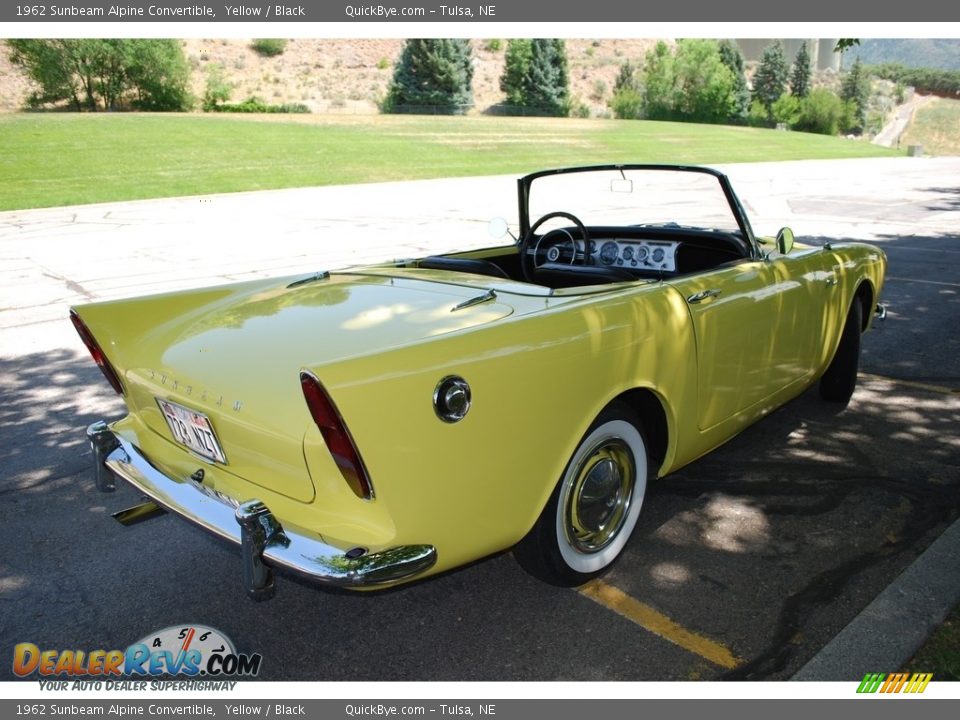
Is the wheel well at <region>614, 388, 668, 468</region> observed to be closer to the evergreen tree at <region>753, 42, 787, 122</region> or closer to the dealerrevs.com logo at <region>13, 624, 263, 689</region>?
the dealerrevs.com logo at <region>13, 624, 263, 689</region>

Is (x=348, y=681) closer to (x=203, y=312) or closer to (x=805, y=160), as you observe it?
(x=203, y=312)

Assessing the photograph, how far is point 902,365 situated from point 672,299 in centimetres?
349

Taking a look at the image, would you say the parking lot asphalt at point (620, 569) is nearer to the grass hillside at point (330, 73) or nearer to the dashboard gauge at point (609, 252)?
the dashboard gauge at point (609, 252)

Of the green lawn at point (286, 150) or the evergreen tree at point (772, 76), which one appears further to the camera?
the evergreen tree at point (772, 76)

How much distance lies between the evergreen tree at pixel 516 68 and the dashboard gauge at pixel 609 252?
57264 millimetres

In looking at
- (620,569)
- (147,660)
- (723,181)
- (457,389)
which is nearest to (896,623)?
(620,569)

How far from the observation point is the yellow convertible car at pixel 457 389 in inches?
87.9

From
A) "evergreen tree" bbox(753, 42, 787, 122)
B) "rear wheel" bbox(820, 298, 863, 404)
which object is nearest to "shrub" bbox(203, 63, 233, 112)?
"rear wheel" bbox(820, 298, 863, 404)

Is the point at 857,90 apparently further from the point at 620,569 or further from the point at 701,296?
the point at 620,569

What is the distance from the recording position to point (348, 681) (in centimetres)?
248

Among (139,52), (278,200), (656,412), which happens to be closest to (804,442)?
(656,412)

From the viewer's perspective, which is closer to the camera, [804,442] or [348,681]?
[348,681]

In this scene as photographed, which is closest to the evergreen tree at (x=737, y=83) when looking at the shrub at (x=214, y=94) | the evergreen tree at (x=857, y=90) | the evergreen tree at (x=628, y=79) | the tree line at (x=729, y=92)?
the tree line at (x=729, y=92)

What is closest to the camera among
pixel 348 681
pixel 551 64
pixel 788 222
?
pixel 348 681
